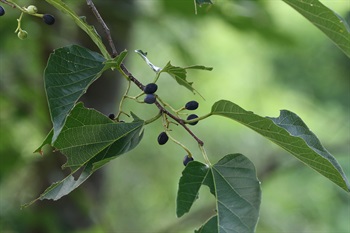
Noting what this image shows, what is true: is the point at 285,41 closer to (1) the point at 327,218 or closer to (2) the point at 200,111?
(1) the point at 327,218

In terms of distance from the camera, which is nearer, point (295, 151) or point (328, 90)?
point (295, 151)

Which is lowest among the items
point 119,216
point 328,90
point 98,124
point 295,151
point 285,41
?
point 119,216

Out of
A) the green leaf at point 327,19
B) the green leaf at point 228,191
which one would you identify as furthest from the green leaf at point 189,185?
the green leaf at point 327,19

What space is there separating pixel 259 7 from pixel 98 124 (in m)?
1.40

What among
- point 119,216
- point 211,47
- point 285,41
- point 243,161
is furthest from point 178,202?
point 211,47

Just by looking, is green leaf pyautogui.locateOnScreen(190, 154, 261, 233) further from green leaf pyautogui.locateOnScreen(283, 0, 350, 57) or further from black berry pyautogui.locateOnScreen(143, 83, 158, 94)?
green leaf pyautogui.locateOnScreen(283, 0, 350, 57)

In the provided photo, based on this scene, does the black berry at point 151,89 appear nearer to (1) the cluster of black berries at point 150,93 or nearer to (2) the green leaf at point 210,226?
(1) the cluster of black berries at point 150,93

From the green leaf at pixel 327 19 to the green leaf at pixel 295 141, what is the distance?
153 millimetres

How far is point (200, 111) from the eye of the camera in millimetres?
4094

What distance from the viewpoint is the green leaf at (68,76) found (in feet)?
2.65

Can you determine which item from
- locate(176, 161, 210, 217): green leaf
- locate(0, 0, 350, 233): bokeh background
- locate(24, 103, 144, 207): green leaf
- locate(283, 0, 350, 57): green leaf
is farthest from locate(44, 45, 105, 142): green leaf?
locate(0, 0, 350, 233): bokeh background

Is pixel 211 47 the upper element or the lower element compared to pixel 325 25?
lower

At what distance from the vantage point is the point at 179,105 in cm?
391

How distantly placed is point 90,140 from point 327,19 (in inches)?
14.9
